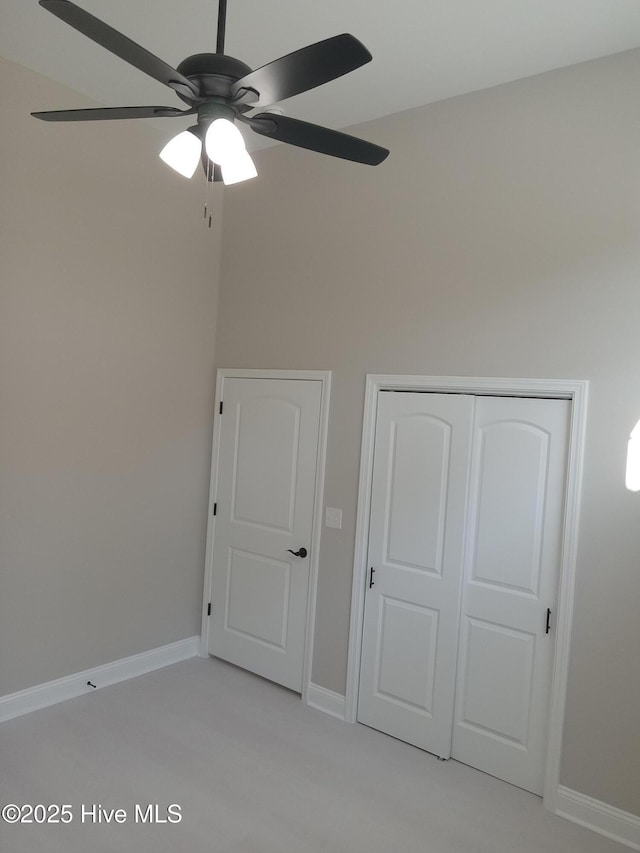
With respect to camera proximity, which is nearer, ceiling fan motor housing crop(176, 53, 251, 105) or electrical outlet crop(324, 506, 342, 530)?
ceiling fan motor housing crop(176, 53, 251, 105)

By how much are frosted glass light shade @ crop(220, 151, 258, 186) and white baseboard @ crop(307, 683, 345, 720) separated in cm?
290

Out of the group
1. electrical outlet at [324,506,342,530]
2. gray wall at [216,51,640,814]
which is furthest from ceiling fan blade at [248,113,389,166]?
electrical outlet at [324,506,342,530]

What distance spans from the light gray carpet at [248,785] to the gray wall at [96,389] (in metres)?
0.50

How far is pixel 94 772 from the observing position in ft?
9.54

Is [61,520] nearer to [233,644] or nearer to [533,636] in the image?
A: [233,644]

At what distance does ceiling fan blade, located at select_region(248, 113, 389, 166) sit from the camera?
5.82ft

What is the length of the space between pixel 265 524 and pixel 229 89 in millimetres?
2793

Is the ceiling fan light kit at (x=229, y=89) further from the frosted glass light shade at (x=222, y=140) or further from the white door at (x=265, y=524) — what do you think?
the white door at (x=265, y=524)

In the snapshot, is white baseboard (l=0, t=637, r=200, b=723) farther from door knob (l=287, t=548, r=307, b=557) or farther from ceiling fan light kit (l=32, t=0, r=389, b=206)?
ceiling fan light kit (l=32, t=0, r=389, b=206)

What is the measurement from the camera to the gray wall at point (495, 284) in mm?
2707

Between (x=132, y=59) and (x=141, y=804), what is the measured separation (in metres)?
2.82

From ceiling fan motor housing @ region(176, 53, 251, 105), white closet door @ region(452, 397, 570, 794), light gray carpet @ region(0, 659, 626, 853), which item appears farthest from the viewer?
white closet door @ region(452, 397, 570, 794)

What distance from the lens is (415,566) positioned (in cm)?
336

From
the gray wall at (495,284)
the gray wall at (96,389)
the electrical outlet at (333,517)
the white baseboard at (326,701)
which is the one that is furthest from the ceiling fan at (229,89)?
the white baseboard at (326,701)
